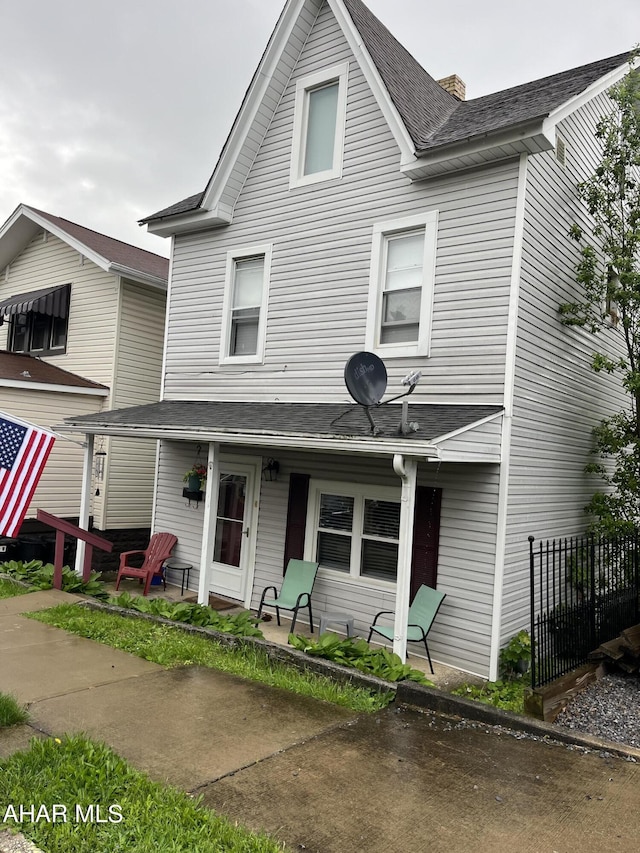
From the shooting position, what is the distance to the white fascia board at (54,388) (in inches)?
493

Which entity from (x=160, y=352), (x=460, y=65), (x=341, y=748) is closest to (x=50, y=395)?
(x=160, y=352)

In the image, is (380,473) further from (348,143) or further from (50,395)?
(50,395)

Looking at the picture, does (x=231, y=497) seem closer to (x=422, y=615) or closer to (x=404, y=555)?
(x=422, y=615)

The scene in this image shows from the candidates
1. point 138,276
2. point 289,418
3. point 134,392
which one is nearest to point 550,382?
point 289,418

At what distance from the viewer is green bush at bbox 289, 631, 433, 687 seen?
6.39 metres

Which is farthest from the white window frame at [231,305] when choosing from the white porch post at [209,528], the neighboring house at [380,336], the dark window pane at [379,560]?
the dark window pane at [379,560]

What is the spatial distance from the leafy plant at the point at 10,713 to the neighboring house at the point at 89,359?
329 inches

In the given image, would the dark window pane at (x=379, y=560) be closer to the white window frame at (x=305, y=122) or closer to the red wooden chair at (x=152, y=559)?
the red wooden chair at (x=152, y=559)

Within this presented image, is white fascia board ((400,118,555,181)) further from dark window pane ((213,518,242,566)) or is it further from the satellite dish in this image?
dark window pane ((213,518,242,566))

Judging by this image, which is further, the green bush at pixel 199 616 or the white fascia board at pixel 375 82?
the white fascia board at pixel 375 82

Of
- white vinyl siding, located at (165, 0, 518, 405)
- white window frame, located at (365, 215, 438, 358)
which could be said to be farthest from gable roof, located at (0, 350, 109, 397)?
white window frame, located at (365, 215, 438, 358)

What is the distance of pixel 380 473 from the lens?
880 centimetres

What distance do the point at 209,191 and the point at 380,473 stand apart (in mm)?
5434

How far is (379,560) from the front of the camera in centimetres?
884
